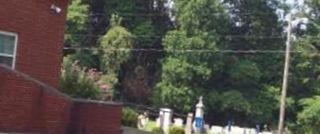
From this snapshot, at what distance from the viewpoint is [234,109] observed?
67.5 metres

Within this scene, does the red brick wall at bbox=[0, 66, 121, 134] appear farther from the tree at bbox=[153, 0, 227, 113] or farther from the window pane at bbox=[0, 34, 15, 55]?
the tree at bbox=[153, 0, 227, 113]

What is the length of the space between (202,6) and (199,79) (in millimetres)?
6763

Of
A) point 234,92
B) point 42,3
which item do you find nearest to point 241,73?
point 234,92

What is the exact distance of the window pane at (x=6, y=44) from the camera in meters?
20.4

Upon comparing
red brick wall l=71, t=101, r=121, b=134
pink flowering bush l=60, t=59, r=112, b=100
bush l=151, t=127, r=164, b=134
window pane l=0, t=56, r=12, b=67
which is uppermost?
window pane l=0, t=56, r=12, b=67

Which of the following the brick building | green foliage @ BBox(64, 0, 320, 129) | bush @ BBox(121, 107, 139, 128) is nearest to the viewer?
the brick building

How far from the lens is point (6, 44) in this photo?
2066 centimetres

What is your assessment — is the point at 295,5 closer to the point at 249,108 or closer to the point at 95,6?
the point at 249,108

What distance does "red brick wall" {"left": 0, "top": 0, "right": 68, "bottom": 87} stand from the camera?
68.0ft

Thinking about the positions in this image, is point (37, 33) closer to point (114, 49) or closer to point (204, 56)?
point (114, 49)

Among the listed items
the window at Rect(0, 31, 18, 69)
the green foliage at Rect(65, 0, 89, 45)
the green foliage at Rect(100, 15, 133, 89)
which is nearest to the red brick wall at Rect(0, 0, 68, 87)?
the window at Rect(0, 31, 18, 69)

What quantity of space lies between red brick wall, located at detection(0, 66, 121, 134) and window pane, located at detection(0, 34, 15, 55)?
2430 millimetres

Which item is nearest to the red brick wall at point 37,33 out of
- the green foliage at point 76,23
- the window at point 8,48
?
the window at point 8,48

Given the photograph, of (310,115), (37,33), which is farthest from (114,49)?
(37,33)
